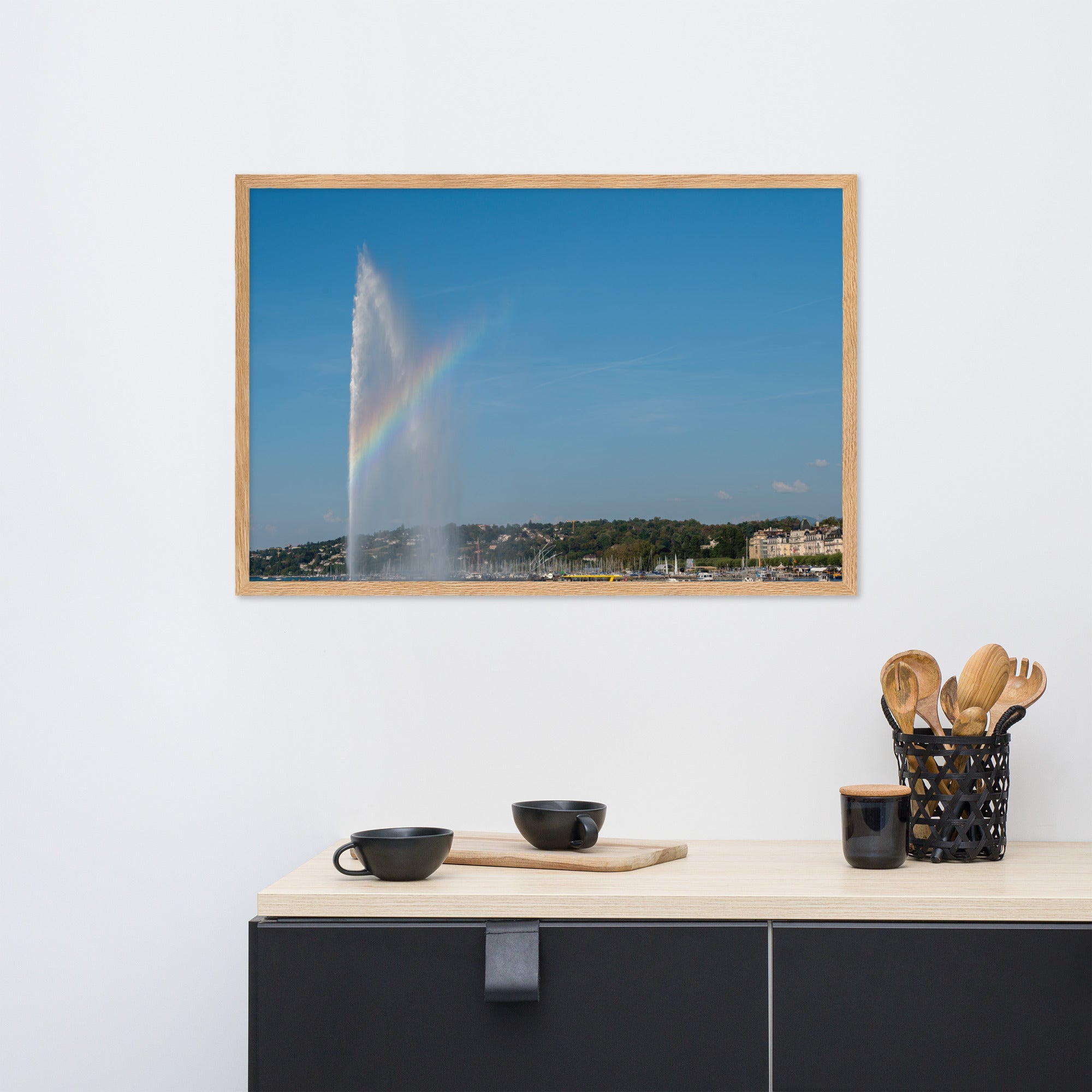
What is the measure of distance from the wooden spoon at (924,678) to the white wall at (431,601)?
0.13 meters

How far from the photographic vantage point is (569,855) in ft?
4.14

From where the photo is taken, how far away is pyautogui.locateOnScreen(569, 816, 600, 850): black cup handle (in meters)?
1.28

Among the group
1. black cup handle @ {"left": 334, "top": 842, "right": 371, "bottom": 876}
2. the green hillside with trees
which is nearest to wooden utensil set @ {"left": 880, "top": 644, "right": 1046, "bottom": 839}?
the green hillside with trees

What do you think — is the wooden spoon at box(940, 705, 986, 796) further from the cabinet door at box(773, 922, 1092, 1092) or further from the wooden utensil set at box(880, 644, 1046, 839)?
the cabinet door at box(773, 922, 1092, 1092)

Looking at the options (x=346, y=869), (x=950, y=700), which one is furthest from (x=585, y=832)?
(x=950, y=700)

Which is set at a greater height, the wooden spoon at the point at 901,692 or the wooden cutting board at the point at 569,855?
the wooden spoon at the point at 901,692

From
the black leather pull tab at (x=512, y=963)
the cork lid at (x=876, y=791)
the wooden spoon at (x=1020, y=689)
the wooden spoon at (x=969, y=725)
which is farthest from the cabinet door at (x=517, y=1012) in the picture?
the wooden spoon at (x=1020, y=689)

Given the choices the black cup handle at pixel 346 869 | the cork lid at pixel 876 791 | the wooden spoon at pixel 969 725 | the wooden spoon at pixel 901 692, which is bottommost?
the black cup handle at pixel 346 869

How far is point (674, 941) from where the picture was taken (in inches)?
43.2

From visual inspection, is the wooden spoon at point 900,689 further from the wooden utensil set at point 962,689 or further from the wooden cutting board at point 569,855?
the wooden cutting board at point 569,855

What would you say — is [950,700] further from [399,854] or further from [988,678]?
[399,854]

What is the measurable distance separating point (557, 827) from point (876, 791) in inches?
17.0

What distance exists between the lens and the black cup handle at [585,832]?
1277 millimetres

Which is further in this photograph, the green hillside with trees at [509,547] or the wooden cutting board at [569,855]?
the green hillside with trees at [509,547]
